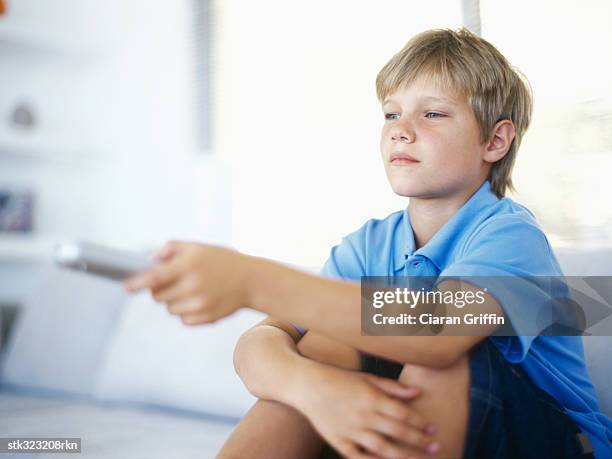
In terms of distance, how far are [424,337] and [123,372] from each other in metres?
0.90

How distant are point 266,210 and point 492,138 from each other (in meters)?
0.92

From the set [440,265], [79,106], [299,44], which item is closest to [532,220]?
[440,265]

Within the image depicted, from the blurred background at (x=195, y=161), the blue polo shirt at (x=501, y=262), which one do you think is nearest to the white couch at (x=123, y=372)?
the blurred background at (x=195, y=161)

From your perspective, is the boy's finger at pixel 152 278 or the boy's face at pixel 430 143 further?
the boy's face at pixel 430 143

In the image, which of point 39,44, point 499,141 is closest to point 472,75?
point 499,141

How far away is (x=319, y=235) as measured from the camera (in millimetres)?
1658

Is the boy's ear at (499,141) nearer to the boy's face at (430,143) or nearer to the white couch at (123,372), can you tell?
the boy's face at (430,143)

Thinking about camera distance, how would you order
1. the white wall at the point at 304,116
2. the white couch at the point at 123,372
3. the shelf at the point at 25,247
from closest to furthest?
1. the white couch at the point at 123,372
2. the white wall at the point at 304,116
3. the shelf at the point at 25,247

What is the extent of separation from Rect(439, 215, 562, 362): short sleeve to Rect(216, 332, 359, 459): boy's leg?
210 mm

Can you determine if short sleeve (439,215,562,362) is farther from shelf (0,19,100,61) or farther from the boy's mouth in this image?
shelf (0,19,100,61)

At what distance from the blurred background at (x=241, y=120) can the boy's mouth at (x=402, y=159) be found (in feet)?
1.40

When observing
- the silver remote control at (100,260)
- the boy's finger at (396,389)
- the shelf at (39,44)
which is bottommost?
the boy's finger at (396,389)

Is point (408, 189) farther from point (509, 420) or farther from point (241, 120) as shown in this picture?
point (241, 120)

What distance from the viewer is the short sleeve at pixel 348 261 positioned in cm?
95
